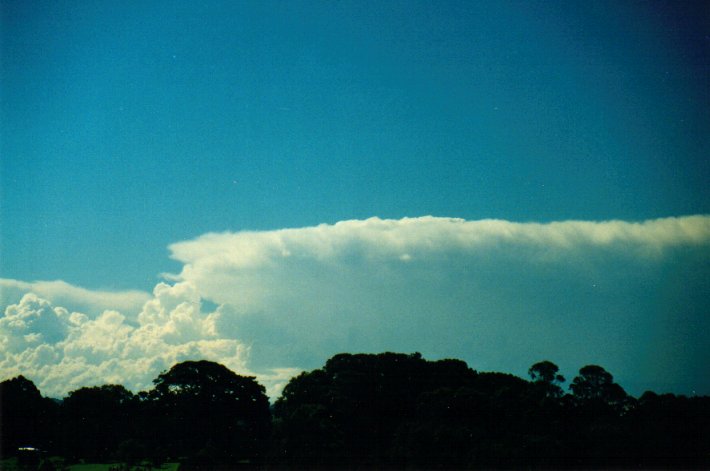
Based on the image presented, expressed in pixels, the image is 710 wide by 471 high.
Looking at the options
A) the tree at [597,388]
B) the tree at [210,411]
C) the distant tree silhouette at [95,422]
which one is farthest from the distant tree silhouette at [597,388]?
the distant tree silhouette at [95,422]

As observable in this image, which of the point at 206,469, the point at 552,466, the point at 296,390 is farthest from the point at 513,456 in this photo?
the point at 296,390

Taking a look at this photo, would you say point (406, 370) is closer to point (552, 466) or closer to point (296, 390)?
point (296, 390)

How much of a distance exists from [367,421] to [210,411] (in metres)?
13.1

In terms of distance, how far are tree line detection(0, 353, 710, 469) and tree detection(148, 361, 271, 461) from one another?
0.27ft

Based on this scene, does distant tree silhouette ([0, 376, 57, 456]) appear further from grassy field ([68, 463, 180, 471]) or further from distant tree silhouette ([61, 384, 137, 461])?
grassy field ([68, 463, 180, 471])

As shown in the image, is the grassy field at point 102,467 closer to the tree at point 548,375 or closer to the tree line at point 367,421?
the tree line at point 367,421

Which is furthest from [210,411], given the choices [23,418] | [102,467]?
[23,418]

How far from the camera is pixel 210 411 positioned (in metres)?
44.2

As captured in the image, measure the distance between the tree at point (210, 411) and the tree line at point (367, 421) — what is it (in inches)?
3.3

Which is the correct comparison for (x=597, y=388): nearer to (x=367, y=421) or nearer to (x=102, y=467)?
(x=367, y=421)

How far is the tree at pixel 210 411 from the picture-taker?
41.9 m

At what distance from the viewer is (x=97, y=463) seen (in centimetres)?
3741

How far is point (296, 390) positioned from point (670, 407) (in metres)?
29.4

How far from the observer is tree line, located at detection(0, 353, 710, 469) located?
112ft
